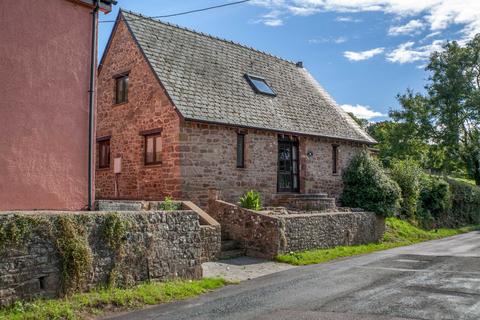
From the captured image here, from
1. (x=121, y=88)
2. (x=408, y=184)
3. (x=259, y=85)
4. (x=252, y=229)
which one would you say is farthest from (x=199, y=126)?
(x=408, y=184)

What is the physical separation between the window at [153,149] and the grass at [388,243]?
590 centimetres

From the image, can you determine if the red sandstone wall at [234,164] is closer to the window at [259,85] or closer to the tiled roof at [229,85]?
the tiled roof at [229,85]

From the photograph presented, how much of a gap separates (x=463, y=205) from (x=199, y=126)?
20250 millimetres

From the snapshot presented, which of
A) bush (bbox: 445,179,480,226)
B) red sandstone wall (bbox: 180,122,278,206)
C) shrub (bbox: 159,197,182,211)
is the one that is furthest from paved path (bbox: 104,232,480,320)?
bush (bbox: 445,179,480,226)

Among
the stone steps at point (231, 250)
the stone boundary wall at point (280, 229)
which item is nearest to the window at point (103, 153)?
the stone boundary wall at point (280, 229)

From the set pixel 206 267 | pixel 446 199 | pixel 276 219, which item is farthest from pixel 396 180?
pixel 206 267

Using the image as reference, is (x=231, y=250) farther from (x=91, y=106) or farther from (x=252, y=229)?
(x=91, y=106)

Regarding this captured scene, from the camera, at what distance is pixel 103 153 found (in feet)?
59.8

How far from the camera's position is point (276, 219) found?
12305 mm

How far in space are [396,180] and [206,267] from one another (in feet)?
45.7

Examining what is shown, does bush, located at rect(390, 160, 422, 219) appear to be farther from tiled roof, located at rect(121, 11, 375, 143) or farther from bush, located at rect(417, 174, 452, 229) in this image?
tiled roof, located at rect(121, 11, 375, 143)

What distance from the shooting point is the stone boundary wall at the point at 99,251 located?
6.60 m

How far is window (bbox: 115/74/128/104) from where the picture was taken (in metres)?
17.3

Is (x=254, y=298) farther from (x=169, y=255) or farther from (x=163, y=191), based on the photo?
(x=163, y=191)
